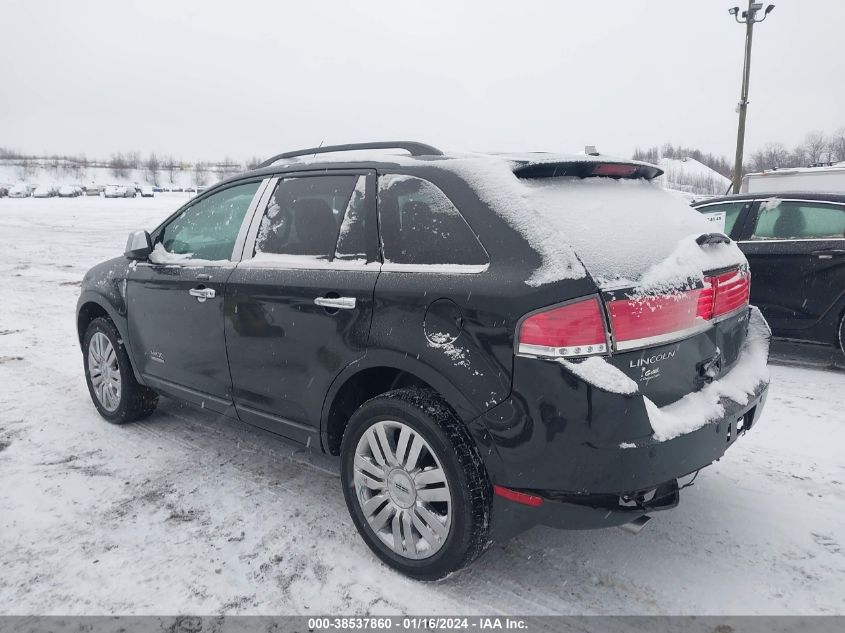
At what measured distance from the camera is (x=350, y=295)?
273cm

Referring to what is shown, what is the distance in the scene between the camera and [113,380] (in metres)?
4.43

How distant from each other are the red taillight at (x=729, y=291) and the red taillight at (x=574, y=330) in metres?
0.76

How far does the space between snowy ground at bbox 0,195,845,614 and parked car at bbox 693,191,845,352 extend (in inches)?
56.0

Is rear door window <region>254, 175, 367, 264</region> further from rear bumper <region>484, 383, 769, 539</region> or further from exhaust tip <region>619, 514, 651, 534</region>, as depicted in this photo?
exhaust tip <region>619, 514, 651, 534</region>

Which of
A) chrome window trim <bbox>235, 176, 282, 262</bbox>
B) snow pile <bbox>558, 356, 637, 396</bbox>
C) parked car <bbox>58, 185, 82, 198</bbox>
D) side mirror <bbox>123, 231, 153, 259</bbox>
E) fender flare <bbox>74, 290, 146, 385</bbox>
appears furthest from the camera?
parked car <bbox>58, 185, 82, 198</bbox>

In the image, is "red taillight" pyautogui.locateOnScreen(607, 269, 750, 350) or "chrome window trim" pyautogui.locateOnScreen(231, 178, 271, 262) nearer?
"red taillight" pyautogui.locateOnScreen(607, 269, 750, 350)

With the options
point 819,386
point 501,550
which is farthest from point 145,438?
point 819,386

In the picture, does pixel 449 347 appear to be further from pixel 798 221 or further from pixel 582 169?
pixel 798 221

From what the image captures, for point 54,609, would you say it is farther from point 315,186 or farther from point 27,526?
point 315,186

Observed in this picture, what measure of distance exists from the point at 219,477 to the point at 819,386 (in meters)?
4.67

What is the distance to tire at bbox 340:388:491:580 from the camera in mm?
2377

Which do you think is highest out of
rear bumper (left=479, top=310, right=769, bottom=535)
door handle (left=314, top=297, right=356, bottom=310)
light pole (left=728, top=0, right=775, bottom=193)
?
light pole (left=728, top=0, right=775, bottom=193)

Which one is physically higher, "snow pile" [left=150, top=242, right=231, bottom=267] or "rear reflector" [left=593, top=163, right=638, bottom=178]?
"rear reflector" [left=593, top=163, right=638, bottom=178]

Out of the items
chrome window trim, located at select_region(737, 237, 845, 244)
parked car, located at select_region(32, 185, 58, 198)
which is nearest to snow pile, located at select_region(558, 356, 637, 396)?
chrome window trim, located at select_region(737, 237, 845, 244)
